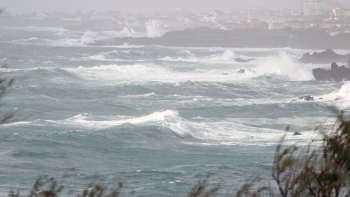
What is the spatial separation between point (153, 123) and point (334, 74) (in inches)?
732

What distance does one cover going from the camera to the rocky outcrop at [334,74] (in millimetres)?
38375

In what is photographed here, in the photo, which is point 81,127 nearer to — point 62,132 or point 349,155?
point 62,132

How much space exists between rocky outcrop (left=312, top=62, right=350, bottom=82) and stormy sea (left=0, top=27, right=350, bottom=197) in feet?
1.48

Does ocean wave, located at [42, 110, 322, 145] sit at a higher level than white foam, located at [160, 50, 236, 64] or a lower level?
higher

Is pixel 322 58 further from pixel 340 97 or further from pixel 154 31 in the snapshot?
pixel 154 31

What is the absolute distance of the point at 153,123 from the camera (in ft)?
73.3

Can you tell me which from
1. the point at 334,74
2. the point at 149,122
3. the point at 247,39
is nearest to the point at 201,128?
the point at 149,122

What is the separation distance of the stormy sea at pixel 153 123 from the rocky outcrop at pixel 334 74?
45 cm

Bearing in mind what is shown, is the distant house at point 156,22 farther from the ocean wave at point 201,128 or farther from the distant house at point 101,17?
the ocean wave at point 201,128

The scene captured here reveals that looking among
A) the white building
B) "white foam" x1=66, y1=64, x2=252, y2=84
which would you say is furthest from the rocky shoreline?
"white foam" x1=66, y1=64, x2=252, y2=84

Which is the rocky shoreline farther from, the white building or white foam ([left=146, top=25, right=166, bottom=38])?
white foam ([left=146, top=25, right=166, bottom=38])

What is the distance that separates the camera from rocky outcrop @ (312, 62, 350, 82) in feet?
126

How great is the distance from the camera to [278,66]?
45.6 m

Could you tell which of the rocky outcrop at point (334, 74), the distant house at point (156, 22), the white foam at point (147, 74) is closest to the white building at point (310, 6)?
the distant house at point (156, 22)
